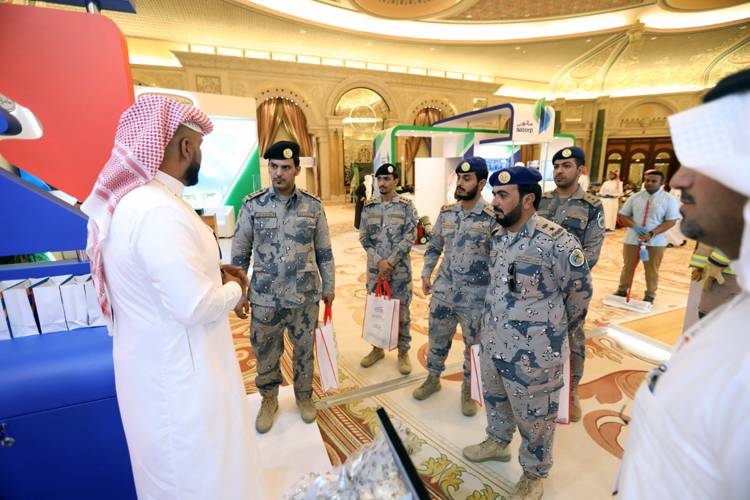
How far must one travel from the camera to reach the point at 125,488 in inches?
65.1

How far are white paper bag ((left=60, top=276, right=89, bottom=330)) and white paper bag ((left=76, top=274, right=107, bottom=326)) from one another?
0.01 meters

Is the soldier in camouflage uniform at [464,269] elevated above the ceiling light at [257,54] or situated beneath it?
situated beneath

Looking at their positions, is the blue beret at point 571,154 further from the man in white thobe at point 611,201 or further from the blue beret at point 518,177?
the man in white thobe at point 611,201

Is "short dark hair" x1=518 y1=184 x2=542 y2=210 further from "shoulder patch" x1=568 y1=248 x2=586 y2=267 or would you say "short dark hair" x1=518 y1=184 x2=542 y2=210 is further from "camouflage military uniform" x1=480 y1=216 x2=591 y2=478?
"shoulder patch" x1=568 y1=248 x2=586 y2=267

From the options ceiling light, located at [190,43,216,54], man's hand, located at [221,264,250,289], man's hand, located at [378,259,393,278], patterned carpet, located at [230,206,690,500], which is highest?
ceiling light, located at [190,43,216,54]

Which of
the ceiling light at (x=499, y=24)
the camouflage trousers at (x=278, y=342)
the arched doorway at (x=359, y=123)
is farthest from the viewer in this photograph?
the arched doorway at (x=359, y=123)

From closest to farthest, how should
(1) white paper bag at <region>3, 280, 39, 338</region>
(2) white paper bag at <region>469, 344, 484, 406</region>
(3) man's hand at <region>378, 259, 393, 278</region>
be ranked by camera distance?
(1) white paper bag at <region>3, 280, 39, 338</region> < (2) white paper bag at <region>469, 344, 484, 406</region> < (3) man's hand at <region>378, 259, 393, 278</region>

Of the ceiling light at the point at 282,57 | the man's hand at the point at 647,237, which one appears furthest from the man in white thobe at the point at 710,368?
the ceiling light at the point at 282,57

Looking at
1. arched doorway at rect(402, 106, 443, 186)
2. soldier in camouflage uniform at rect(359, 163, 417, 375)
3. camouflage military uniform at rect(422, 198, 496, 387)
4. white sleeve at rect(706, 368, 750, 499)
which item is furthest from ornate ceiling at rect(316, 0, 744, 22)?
white sleeve at rect(706, 368, 750, 499)

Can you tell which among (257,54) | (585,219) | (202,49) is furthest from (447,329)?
(257,54)

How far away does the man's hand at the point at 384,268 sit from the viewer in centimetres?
315

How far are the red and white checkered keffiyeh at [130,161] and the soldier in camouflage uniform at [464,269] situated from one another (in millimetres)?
1846

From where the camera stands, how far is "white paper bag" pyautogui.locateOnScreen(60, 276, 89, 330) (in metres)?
1.64

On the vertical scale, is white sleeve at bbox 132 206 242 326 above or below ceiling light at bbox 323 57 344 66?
below
